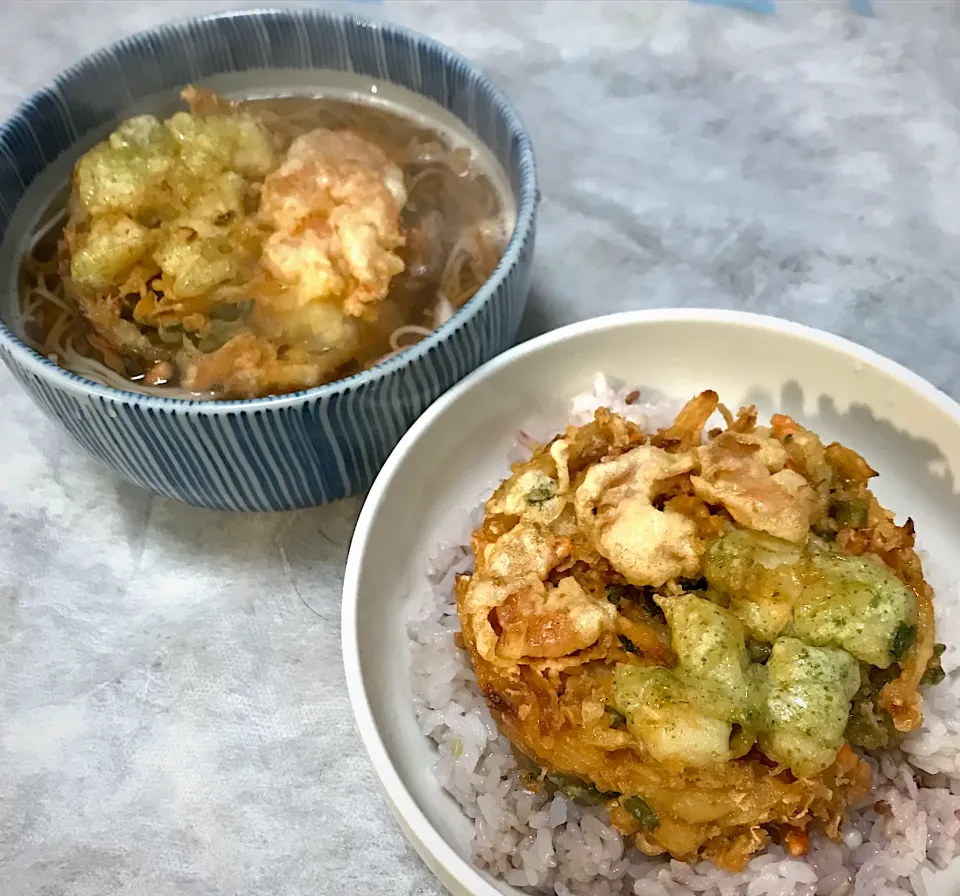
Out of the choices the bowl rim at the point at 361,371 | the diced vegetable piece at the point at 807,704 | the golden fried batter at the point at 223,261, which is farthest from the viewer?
the golden fried batter at the point at 223,261

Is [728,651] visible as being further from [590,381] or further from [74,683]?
[74,683]

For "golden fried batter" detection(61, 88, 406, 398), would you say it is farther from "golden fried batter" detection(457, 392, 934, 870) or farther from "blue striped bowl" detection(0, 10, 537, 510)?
"golden fried batter" detection(457, 392, 934, 870)

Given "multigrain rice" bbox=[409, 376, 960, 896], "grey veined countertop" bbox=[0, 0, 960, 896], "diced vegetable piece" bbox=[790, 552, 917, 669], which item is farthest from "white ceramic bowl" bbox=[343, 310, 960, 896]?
"diced vegetable piece" bbox=[790, 552, 917, 669]

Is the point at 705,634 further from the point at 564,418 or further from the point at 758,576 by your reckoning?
the point at 564,418

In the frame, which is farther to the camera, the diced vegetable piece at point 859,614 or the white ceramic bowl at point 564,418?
the white ceramic bowl at point 564,418

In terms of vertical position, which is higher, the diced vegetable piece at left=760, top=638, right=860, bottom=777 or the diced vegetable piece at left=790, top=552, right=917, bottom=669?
the diced vegetable piece at left=790, top=552, right=917, bottom=669

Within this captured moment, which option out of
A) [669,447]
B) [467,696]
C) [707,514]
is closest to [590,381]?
[669,447]

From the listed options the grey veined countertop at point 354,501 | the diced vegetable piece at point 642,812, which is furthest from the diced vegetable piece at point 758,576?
the grey veined countertop at point 354,501

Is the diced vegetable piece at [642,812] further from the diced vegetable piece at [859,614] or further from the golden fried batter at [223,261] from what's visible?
the golden fried batter at [223,261]
